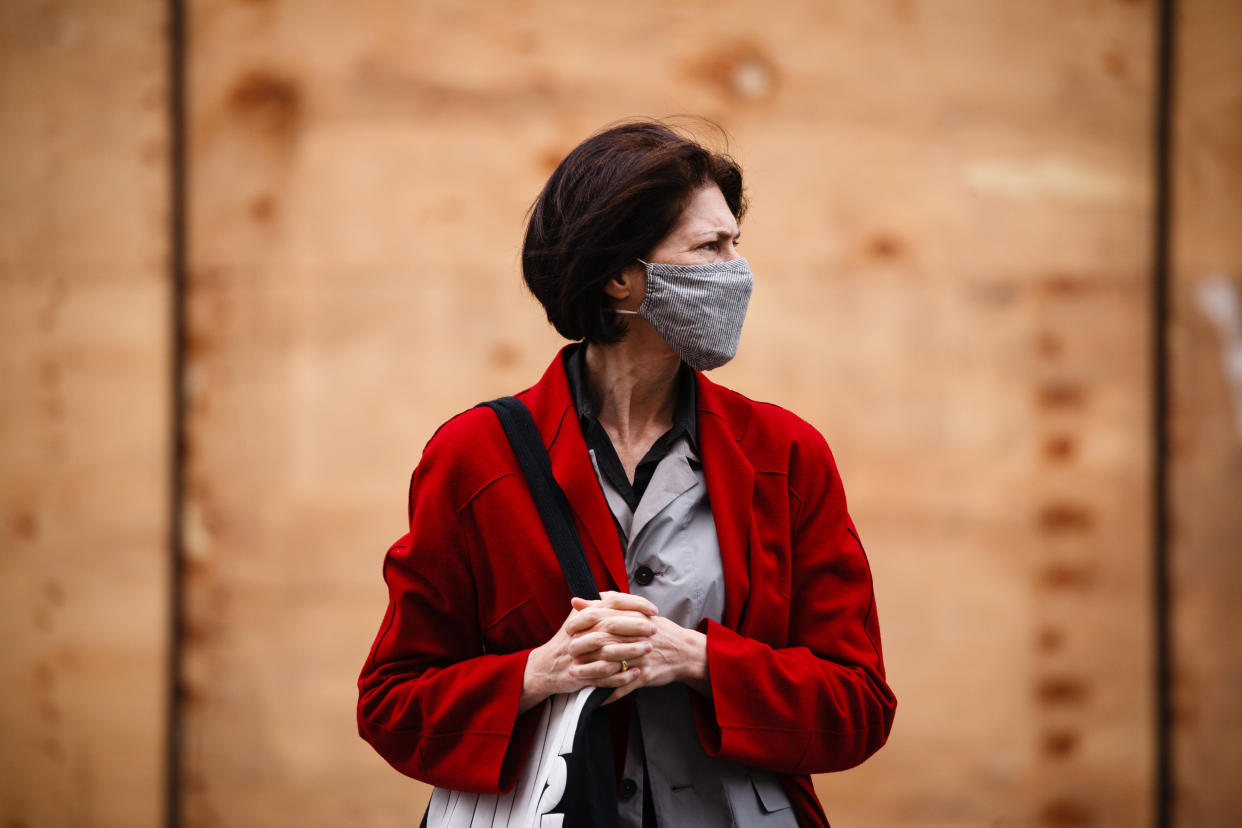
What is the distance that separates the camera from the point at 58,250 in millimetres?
3496

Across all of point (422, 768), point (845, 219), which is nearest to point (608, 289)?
point (422, 768)

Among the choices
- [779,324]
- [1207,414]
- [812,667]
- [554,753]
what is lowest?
[554,753]

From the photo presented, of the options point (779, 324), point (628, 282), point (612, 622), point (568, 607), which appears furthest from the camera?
point (779, 324)

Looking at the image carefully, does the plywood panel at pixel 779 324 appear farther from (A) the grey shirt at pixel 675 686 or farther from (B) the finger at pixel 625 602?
(B) the finger at pixel 625 602

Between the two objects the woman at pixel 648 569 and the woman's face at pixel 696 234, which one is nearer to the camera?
the woman at pixel 648 569

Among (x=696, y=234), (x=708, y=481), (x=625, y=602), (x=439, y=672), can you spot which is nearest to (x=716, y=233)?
(x=696, y=234)

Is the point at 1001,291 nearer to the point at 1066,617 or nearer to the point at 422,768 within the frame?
the point at 1066,617

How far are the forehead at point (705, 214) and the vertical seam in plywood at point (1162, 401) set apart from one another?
231cm

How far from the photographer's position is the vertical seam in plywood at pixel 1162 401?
350 cm

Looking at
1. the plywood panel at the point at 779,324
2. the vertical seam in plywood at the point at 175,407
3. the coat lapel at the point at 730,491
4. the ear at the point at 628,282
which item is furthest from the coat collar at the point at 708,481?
the vertical seam in plywood at the point at 175,407

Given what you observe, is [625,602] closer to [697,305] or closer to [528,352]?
[697,305]

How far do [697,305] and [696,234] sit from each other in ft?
0.42

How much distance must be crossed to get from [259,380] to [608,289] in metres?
1.97

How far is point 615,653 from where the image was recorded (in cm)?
163
